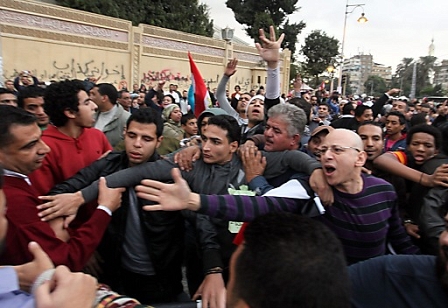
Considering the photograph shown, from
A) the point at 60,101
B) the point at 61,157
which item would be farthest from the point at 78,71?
the point at 61,157

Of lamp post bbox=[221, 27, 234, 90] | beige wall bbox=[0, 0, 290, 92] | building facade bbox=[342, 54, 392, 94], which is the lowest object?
beige wall bbox=[0, 0, 290, 92]

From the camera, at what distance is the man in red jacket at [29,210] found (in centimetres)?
166

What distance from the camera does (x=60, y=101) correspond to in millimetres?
2701

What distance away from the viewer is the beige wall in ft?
46.6

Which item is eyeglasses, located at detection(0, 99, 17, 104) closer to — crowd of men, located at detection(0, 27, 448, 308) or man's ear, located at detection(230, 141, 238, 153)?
crowd of men, located at detection(0, 27, 448, 308)

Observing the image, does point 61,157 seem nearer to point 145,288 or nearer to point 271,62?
point 145,288

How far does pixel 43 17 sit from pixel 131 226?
1550cm

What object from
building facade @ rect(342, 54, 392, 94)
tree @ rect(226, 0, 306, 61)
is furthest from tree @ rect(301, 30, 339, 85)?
building facade @ rect(342, 54, 392, 94)

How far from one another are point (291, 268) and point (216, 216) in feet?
3.05

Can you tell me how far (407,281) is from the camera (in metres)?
1.50

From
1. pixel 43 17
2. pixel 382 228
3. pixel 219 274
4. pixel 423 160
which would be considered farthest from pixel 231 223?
pixel 43 17

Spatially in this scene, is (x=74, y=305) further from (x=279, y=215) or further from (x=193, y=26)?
(x=193, y=26)

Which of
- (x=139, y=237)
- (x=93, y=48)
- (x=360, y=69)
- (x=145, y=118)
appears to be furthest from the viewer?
(x=360, y=69)

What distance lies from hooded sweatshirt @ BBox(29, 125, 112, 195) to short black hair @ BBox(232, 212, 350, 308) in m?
1.80
